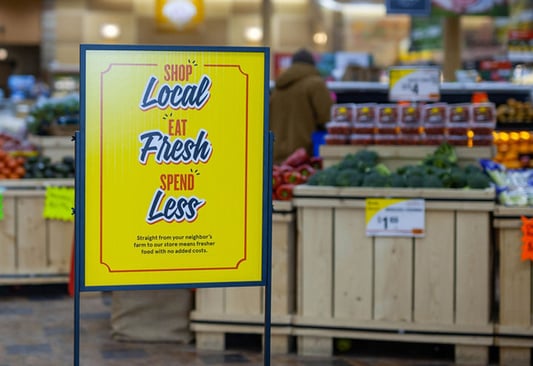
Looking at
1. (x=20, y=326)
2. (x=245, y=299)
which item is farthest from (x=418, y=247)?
(x=20, y=326)

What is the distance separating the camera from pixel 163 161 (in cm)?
419

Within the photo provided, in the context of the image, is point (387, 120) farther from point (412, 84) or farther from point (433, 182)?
point (433, 182)

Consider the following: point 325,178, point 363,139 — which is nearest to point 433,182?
point 325,178

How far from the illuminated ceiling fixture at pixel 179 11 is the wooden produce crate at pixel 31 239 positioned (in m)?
12.7

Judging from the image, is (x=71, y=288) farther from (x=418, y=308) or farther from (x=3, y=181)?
(x=418, y=308)

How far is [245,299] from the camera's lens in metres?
6.35

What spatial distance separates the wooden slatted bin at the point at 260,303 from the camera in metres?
6.33

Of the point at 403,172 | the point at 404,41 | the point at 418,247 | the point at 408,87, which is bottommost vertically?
the point at 418,247

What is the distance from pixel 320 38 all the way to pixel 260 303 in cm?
2230

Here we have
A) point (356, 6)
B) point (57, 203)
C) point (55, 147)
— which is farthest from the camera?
point (356, 6)

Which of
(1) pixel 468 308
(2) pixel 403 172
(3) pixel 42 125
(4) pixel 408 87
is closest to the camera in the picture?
(1) pixel 468 308

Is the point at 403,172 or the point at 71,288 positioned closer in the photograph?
the point at 403,172

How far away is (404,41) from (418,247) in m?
23.8

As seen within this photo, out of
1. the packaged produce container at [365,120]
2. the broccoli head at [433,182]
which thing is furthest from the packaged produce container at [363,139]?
the broccoli head at [433,182]
